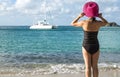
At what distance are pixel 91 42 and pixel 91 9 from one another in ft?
2.51

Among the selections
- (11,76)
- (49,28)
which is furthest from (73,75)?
(49,28)

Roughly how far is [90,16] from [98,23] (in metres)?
0.25

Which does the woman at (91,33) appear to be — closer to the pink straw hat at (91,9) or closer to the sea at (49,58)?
the pink straw hat at (91,9)

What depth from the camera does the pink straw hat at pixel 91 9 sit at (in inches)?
325

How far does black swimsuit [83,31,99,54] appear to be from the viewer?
8445 millimetres

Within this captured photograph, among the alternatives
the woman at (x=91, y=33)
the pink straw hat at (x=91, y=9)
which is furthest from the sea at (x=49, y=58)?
the pink straw hat at (x=91, y=9)

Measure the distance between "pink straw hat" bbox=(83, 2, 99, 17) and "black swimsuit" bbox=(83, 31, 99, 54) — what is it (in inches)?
16.7

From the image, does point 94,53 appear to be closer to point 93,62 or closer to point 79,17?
point 93,62

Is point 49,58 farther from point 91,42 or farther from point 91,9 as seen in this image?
point 91,9

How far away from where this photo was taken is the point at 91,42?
846 cm

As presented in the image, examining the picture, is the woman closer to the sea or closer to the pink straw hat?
the pink straw hat

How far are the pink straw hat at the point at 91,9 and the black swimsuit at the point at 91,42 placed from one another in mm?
425

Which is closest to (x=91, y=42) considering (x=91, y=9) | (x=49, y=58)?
(x=91, y=9)

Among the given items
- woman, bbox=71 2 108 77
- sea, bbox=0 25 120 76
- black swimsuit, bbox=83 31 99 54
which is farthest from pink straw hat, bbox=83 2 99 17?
sea, bbox=0 25 120 76
